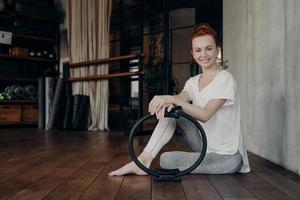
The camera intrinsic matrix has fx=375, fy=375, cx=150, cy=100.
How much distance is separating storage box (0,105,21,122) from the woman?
4417 mm

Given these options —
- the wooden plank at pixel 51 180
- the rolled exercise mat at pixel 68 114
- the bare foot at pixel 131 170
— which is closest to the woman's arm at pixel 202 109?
the bare foot at pixel 131 170

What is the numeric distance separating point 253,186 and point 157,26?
13.1 ft

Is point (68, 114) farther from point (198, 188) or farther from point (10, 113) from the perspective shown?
point (198, 188)

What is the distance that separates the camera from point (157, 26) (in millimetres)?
5336

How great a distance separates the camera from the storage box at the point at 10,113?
576cm

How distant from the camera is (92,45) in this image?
216 inches

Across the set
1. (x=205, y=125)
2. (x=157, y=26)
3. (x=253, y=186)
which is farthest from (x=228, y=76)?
(x=157, y=26)

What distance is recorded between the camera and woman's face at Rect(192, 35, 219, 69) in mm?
1800

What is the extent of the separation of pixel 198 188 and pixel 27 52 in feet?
17.6

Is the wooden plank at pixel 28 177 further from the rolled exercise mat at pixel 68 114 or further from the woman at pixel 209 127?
the rolled exercise mat at pixel 68 114

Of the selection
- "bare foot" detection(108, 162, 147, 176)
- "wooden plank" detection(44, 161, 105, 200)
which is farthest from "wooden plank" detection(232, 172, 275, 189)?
"wooden plank" detection(44, 161, 105, 200)

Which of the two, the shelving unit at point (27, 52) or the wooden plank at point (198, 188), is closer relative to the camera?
the wooden plank at point (198, 188)

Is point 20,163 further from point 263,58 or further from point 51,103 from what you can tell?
point 51,103

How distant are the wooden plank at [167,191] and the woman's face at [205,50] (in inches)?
23.7
